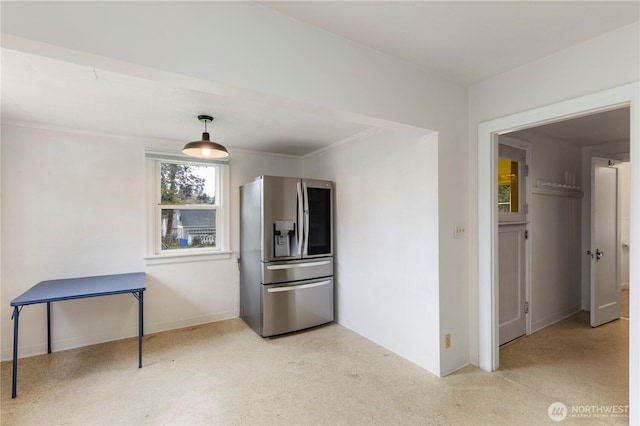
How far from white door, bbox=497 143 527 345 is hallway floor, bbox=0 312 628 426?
265 mm

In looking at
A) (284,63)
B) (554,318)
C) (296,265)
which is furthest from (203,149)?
(554,318)

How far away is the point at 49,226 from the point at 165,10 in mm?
2909

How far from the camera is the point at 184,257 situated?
366 cm

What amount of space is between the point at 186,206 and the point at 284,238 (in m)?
1.38

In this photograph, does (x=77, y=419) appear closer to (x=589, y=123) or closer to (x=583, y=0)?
(x=583, y=0)

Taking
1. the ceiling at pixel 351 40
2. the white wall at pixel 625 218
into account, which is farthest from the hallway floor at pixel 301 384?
the white wall at pixel 625 218

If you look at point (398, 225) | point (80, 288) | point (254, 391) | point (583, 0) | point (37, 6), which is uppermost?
point (583, 0)

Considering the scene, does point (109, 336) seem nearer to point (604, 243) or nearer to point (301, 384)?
point (301, 384)

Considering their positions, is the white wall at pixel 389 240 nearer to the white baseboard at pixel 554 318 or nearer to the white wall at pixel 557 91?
the white wall at pixel 557 91

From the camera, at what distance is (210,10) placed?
1428 millimetres

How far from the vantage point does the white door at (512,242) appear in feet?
10.1

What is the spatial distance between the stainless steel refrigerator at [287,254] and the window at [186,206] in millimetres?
471

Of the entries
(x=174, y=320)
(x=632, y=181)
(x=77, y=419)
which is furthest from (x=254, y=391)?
(x=632, y=181)

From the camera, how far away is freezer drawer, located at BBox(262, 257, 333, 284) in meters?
3.32
